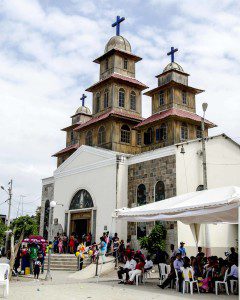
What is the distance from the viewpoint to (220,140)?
22.8m

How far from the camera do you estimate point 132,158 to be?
79.0 ft

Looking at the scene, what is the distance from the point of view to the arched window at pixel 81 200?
25966mm

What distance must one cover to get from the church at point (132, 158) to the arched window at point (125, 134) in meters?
0.06

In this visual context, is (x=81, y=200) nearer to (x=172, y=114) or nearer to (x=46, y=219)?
(x=46, y=219)

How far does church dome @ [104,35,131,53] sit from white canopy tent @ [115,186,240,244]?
19796mm

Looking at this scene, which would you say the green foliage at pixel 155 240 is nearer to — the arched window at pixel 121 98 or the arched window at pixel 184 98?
the arched window at pixel 184 98

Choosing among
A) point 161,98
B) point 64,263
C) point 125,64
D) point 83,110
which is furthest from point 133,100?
point 64,263

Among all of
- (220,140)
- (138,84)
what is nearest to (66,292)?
(220,140)

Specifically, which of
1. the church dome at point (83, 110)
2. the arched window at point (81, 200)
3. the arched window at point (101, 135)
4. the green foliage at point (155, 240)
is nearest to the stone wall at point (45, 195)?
the arched window at point (81, 200)

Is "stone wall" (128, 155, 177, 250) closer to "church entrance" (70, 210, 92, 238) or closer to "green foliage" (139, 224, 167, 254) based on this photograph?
"green foliage" (139, 224, 167, 254)

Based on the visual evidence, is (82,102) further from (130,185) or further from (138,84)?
(130,185)

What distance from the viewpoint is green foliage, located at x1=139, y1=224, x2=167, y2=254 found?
20.0 meters

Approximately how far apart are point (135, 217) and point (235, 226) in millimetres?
9701

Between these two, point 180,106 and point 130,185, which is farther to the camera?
point 180,106
